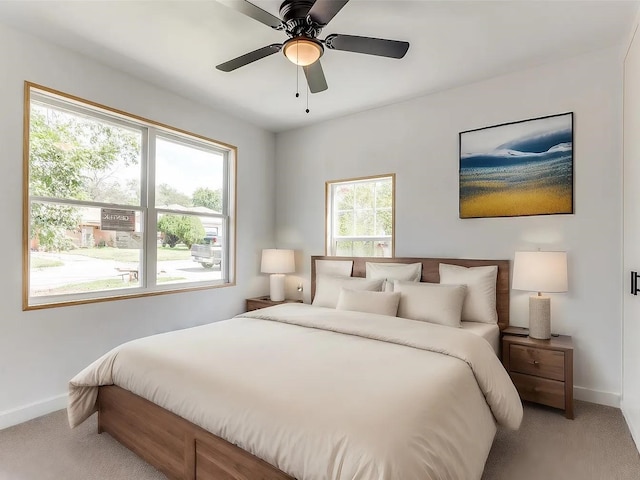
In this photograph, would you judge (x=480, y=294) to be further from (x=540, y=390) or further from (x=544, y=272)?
(x=540, y=390)

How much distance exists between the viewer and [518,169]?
313 cm

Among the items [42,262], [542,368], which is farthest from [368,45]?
[42,262]

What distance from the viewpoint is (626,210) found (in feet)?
8.48

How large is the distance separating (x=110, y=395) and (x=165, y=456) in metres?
0.62

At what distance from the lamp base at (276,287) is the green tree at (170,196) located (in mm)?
1327

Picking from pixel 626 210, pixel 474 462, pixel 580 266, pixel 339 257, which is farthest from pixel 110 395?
pixel 626 210

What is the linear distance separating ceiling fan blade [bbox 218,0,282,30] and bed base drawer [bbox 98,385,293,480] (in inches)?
84.9

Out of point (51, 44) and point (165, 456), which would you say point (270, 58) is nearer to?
point (51, 44)

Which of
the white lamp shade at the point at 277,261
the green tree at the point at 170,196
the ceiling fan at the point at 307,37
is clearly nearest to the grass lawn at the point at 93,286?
the green tree at the point at 170,196

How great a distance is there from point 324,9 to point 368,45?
399mm

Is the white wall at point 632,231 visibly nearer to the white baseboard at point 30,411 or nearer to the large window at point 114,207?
the large window at point 114,207

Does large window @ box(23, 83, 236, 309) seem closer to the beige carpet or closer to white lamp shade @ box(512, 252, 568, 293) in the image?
the beige carpet

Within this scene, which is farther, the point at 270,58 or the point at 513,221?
the point at 513,221

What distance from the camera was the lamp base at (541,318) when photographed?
9.12ft
